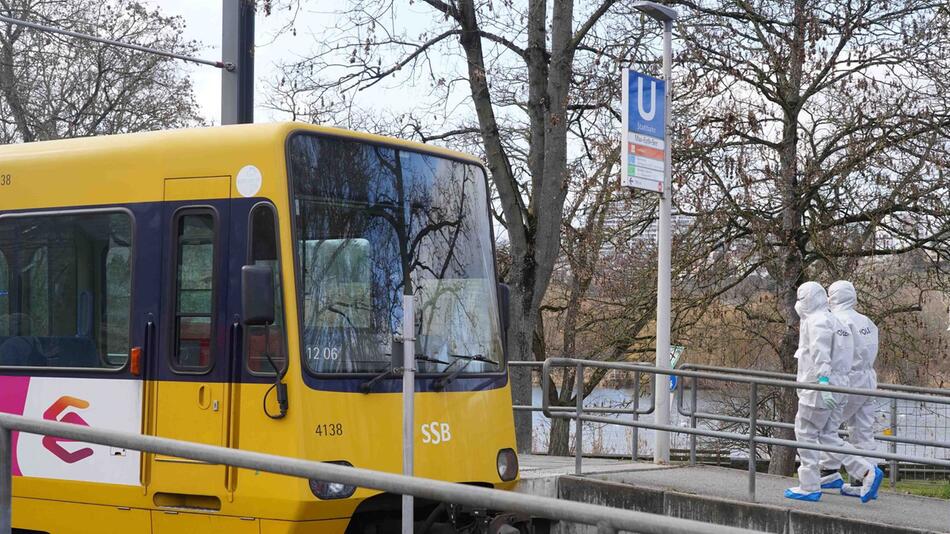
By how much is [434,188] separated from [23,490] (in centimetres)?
309

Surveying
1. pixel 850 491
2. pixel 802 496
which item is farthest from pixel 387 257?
pixel 850 491

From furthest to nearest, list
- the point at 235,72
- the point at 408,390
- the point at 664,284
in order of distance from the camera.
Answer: the point at 235,72 → the point at 664,284 → the point at 408,390

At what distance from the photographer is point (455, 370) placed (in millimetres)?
7613

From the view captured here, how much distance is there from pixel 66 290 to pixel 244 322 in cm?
173

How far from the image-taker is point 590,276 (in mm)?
23734

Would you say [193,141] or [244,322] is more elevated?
[193,141]

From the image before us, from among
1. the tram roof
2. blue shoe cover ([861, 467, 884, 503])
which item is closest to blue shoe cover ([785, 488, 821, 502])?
blue shoe cover ([861, 467, 884, 503])

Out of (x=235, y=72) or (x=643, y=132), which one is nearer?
(x=643, y=132)

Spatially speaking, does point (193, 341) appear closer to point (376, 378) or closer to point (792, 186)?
point (376, 378)

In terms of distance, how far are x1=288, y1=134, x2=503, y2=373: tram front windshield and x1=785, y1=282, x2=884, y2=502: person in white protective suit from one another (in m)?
3.00

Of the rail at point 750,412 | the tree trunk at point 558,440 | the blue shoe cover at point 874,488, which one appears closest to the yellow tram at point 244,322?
the rail at point 750,412

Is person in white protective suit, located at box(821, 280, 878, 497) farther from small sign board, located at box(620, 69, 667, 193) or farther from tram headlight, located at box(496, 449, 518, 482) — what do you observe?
tram headlight, located at box(496, 449, 518, 482)

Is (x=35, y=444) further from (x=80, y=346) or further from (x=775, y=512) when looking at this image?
(x=775, y=512)

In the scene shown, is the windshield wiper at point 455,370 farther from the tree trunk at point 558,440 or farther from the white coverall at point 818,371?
the tree trunk at point 558,440
